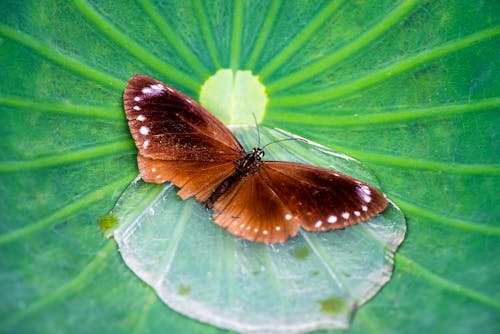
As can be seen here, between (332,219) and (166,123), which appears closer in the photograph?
(332,219)

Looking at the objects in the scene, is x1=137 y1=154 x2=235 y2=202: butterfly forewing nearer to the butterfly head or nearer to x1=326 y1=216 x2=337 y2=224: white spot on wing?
the butterfly head

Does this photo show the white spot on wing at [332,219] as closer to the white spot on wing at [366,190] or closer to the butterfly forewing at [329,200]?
the butterfly forewing at [329,200]

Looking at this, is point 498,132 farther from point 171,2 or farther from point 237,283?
point 171,2

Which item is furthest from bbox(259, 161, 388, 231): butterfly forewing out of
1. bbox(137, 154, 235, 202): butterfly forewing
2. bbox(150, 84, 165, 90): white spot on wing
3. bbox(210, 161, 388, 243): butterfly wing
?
bbox(150, 84, 165, 90): white spot on wing

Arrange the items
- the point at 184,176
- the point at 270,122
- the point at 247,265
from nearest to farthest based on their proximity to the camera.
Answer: the point at 247,265, the point at 184,176, the point at 270,122

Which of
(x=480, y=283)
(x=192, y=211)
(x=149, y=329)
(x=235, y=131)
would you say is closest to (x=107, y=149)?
(x=192, y=211)

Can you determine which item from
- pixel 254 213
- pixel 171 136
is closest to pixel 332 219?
pixel 254 213

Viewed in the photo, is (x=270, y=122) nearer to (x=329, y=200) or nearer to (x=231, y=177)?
(x=231, y=177)
